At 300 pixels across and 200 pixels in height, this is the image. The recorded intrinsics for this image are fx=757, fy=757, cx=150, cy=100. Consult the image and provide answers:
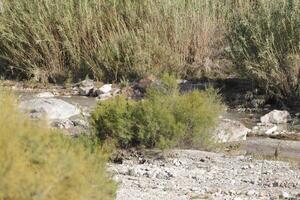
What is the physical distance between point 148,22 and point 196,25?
0.95m

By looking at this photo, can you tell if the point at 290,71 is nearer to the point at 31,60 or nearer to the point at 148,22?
the point at 148,22

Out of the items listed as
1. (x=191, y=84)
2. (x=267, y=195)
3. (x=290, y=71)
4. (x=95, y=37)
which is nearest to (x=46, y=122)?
(x=267, y=195)

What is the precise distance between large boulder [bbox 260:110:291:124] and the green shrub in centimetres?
729

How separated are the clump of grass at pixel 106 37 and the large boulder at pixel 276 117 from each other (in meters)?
3.10

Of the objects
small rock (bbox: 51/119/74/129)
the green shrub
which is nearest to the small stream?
small rock (bbox: 51/119/74/129)

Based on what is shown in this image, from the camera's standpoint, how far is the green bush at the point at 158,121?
317 inches

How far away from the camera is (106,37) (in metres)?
15.1

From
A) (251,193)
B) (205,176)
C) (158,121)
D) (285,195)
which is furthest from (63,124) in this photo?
(285,195)

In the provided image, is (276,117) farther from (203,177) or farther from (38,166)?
(38,166)

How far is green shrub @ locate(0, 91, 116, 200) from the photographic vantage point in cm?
359

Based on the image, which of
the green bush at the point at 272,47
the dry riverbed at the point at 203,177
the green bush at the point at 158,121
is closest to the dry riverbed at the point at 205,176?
the dry riverbed at the point at 203,177

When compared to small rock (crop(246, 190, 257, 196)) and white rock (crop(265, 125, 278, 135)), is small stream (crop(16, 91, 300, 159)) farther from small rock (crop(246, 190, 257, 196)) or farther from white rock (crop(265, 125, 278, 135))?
small rock (crop(246, 190, 257, 196))

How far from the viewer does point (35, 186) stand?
359cm

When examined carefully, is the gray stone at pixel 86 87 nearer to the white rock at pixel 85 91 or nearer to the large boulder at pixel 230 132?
the white rock at pixel 85 91
